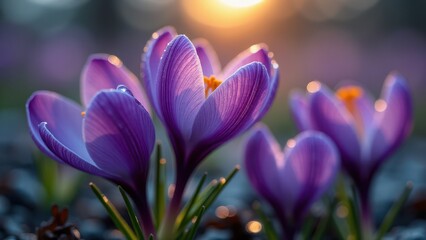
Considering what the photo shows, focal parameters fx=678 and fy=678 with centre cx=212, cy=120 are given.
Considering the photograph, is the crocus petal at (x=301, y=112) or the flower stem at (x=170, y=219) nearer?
the flower stem at (x=170, y=219)

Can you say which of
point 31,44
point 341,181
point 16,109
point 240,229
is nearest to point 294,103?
point 341,181

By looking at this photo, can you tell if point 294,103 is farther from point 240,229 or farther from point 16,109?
point 16,109

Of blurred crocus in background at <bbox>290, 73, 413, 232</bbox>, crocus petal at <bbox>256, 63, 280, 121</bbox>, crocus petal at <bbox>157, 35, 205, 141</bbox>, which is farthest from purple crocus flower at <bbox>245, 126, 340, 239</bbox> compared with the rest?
crocus petal at <bbox>157, 35, 205, 141</bbox>

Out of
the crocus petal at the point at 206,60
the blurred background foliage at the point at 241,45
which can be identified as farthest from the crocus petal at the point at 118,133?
the blurred background foliage at the point at 241,45

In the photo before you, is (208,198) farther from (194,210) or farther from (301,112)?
(301,112)

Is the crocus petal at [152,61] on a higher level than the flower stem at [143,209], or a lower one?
higher

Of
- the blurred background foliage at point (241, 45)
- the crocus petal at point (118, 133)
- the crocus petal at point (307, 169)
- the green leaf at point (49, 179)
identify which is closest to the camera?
the crocus petal at point (118, 133)

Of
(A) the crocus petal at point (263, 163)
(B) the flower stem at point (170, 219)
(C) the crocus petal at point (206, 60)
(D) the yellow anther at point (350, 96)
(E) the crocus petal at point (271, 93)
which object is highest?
(C) the crocus petal at point (206, 60)

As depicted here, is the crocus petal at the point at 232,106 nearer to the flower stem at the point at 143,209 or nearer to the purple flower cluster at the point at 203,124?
the purple flower cluster at the point at 203,124
